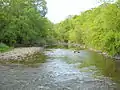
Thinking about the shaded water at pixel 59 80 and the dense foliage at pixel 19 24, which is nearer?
the shaded water at pixel 59 80

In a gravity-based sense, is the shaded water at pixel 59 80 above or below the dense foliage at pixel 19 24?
below

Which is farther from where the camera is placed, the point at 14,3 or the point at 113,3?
the point at 14,3

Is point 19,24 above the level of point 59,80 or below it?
above

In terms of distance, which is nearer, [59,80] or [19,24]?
[59,80]

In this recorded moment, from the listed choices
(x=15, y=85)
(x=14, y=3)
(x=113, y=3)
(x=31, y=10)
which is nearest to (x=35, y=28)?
(x=31, y=10)

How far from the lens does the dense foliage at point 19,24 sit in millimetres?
53688

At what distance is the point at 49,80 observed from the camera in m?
19.8

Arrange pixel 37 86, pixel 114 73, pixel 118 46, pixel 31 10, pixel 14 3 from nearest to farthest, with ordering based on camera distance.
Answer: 1. pixel 37 86
2. pixel 114 73
3. pixel 118 46
4. pixel 14 3
5. pixel 31 10

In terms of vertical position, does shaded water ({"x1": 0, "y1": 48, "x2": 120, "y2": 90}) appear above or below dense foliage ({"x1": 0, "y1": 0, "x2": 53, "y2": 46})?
below

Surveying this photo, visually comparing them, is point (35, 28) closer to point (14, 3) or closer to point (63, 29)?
point (14, 3)

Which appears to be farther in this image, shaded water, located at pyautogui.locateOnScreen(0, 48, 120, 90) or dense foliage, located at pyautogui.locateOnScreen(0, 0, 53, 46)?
dense foliage, located at pyautogui.locateOnScreen(0, 0, 53, 46)

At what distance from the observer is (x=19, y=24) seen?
6053cm

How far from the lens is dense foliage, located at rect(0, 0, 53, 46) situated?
53.7m

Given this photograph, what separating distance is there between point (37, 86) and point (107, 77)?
642 cm
